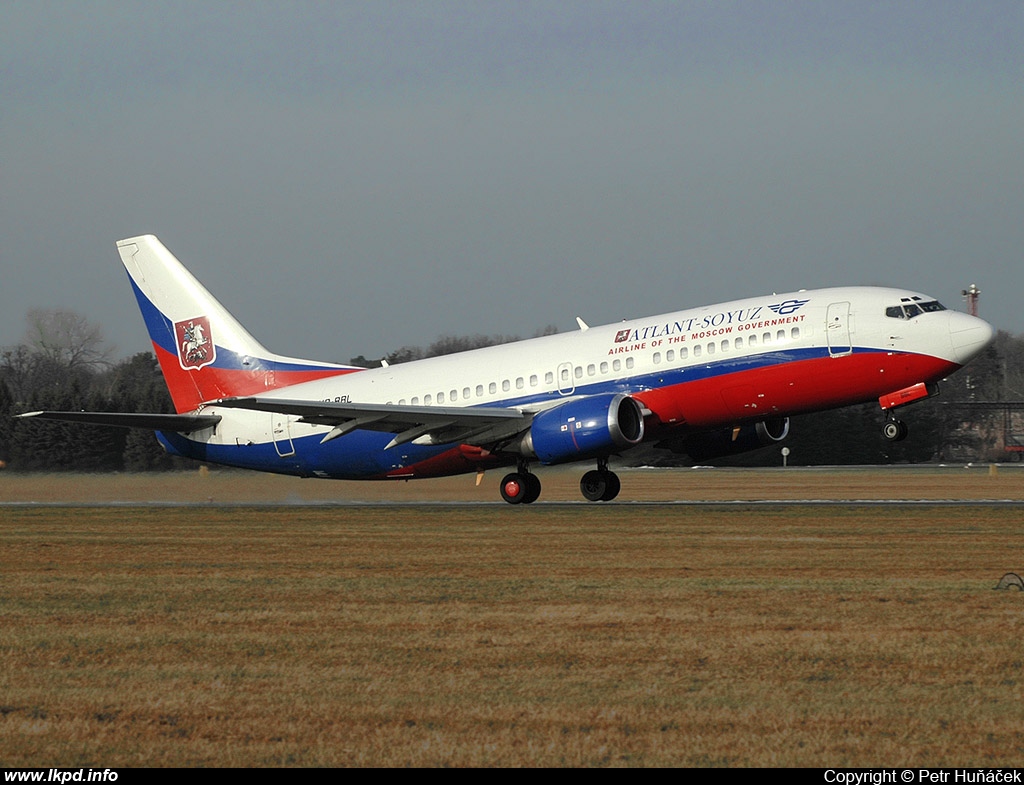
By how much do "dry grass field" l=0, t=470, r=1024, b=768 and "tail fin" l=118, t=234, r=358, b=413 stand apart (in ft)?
52.2

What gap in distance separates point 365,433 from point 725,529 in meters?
14.6

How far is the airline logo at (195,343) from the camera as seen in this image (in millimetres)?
40250

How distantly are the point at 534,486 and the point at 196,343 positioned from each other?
12.3 m

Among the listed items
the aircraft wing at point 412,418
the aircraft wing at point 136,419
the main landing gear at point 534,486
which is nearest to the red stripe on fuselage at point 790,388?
the aircraft wing at point 412,418

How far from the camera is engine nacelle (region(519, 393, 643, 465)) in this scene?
3100 cm

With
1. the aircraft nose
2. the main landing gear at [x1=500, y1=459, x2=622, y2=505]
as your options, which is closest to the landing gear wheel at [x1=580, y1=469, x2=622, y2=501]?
the main landing gear at [x1=500, y1=459, x2=622, y2=505]

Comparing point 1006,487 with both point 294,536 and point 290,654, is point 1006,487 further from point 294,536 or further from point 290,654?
point 290,654

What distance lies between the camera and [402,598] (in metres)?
15.1

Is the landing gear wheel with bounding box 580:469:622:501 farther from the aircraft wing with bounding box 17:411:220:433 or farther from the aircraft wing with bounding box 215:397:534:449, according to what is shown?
the aircraft wing with bounding box 17:411:220:433

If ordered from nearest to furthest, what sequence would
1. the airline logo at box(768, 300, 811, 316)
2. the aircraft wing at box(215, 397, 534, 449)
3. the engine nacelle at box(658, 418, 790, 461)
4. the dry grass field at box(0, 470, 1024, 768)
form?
the dry grass field at box(0, 470, 1024, 768) < the airline logo at box(768, 300, 811, 316) < the aircraft wing at box(215, 397, 534, 449) < the engine nacelle at box(658, 418, 790, 461)

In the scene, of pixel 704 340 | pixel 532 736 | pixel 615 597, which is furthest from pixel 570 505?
pixel 532 736

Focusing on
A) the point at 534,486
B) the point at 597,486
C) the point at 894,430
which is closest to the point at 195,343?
the point at 534,486

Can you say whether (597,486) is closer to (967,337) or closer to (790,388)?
(790,388)

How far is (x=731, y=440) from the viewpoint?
35562 millimetres
